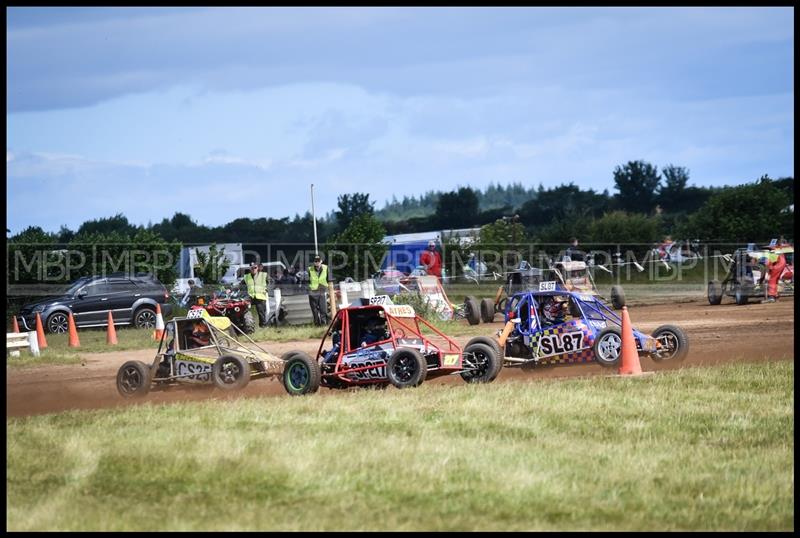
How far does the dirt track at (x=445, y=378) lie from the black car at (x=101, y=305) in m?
7.73

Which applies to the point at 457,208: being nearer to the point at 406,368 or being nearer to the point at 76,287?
the point at 76,287

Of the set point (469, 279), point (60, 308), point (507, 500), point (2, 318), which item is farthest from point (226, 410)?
point (469, 279)

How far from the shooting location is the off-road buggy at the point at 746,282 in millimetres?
27094

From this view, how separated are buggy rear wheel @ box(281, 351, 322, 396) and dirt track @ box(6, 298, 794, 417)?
0.77 feet

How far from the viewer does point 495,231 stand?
51500mm

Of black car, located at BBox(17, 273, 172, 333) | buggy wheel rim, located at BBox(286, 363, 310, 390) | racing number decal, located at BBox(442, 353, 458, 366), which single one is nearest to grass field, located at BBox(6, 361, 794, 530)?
buggy wheel rim, located at BBox(286, 363, 310, 390)

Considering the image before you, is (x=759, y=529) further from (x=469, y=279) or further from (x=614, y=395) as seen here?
(x=469, y=279)

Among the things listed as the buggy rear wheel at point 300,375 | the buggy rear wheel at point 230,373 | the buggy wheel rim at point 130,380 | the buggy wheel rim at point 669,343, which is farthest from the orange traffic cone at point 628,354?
the buggy wheel rim at point 130,380

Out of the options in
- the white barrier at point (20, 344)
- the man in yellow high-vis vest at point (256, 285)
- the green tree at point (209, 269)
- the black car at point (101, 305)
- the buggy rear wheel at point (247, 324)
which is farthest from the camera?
the green tree at point (209, 269)

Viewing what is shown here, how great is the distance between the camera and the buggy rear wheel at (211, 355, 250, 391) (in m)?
14.3

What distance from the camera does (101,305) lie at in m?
29.0

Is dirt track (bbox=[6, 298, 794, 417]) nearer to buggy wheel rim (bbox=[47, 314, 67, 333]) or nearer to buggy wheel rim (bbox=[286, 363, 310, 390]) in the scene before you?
buggy wheel rim (bbox=[286, 363, 310, 390])

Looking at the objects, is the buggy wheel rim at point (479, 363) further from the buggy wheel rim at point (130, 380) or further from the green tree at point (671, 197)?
the green tree at point (671, 197)

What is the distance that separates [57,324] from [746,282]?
57.7 ft
